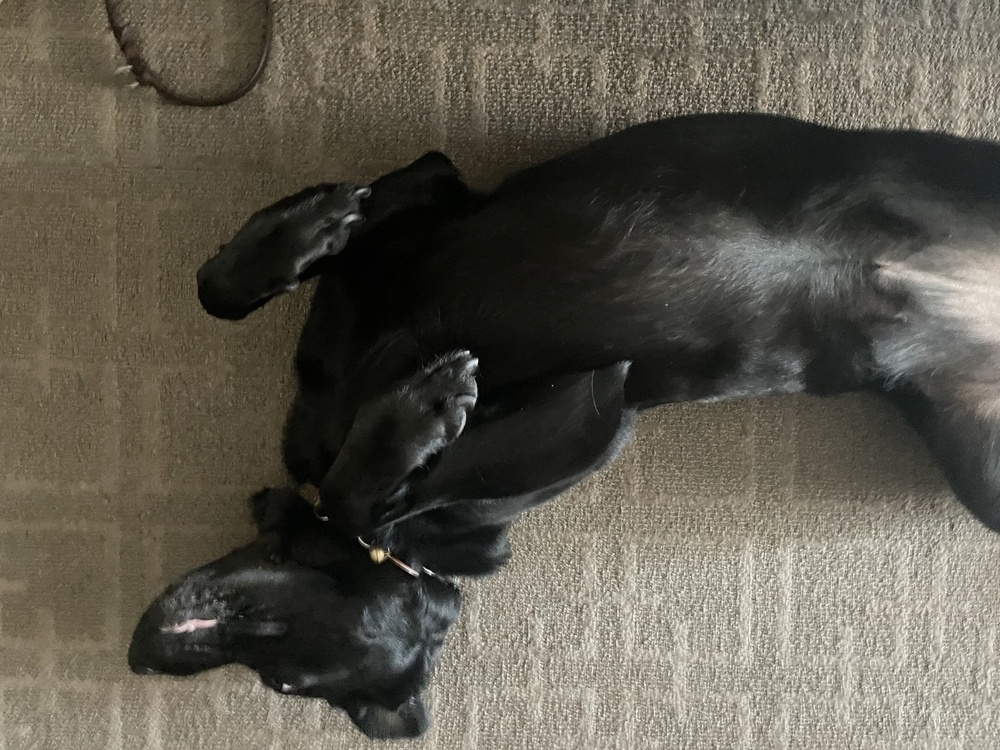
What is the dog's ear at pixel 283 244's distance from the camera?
1.04 metres

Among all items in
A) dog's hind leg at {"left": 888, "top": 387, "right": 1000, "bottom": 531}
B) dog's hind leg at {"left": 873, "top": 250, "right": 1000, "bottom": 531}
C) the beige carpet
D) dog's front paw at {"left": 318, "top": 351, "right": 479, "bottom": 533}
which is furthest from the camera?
the beige carpet

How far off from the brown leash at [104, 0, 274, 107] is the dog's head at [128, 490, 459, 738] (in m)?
0.68

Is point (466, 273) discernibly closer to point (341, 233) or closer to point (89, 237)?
point (341, 233)

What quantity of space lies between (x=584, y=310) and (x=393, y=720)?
69 cm

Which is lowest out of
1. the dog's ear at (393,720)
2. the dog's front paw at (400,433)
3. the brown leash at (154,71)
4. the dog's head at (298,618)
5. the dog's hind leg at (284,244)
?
the dog's ear at (393,720)

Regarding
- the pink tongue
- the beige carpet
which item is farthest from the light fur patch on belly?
the beige carpet

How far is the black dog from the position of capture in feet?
3.42

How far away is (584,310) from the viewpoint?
1044mm

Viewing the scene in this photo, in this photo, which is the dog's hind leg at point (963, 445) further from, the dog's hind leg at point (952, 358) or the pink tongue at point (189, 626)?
the pink tongue at point (189, 626)

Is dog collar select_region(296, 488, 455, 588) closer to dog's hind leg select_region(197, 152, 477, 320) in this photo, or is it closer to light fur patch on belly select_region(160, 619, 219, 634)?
light fur patch on belly select_region(160, 619, 219, 634)

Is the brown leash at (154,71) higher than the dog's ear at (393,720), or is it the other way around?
the brown leash at (154,71)

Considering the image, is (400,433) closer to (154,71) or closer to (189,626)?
(189,626)

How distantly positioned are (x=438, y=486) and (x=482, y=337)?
0.68 ft

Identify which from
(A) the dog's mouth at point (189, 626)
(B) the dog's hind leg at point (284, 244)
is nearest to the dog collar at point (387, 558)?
(A) the dog's mouth at point (189, 626)
